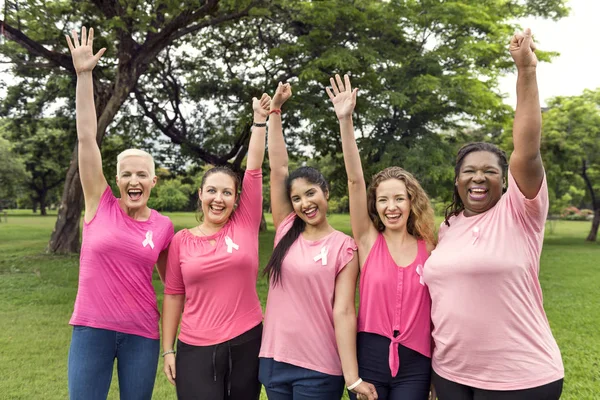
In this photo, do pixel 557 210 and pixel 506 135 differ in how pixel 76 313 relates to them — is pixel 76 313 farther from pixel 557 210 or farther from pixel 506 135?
pixel 557 210

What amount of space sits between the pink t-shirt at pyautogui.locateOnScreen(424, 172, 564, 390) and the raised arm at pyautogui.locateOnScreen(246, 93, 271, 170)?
50.2 inches

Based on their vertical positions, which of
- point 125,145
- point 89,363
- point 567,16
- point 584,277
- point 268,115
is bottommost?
point 584,277

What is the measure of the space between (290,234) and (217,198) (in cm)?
47

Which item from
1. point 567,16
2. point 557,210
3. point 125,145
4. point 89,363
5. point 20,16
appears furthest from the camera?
point 557,210

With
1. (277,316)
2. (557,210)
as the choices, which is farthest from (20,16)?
(557,210)

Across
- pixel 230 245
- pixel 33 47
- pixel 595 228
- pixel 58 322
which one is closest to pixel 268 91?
pixel 33 47

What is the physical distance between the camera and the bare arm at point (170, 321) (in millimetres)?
2724

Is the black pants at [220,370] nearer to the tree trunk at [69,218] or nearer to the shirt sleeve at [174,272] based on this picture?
the shirt sleeve at [174,272]

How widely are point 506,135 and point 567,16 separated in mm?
6336

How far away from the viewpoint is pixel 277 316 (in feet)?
8.42

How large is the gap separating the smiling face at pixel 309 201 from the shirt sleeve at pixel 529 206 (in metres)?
0.96

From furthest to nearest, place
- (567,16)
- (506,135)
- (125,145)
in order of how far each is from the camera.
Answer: (506,135) → (125,145) → (567,16)

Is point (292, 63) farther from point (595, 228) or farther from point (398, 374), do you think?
point (595, 228)

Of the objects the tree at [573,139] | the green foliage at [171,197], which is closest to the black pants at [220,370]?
the tree at [573,139]
